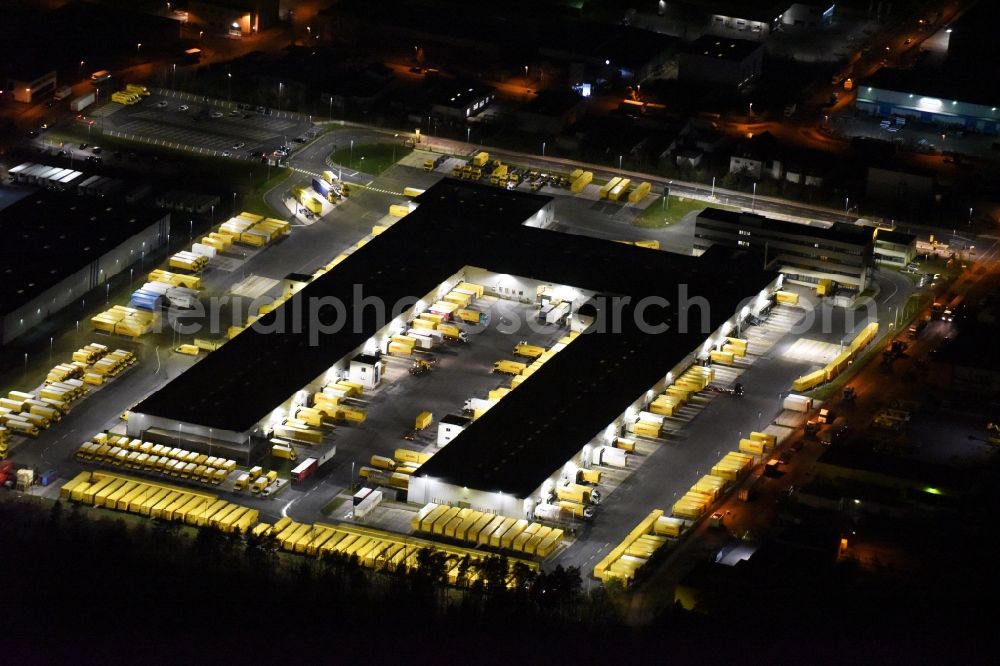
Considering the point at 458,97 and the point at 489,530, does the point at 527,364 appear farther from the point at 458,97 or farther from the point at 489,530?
the point at 458,97

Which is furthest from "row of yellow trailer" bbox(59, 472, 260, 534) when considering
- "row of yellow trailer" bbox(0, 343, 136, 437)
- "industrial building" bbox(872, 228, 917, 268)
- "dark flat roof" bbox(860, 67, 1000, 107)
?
"dark flat roof" bbox(860, 67, 1000, 107)

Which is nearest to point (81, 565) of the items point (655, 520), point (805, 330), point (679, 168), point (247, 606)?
point (247, 606)

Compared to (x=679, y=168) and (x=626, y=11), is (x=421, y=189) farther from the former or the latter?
(x=626, y=11)

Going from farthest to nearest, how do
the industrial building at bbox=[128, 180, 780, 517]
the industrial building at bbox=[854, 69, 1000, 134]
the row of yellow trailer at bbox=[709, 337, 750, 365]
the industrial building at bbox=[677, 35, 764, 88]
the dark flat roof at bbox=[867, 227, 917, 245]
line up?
the industrial building at bbox=[677, 35, 764, 88], the industrial building at bbox=[854, 69, 1000, 134], the dark flat roof at bbox=[867, 227, 917, 245], the row of yellow trailer at bbox=[709, 337, 750, 365], the industrial building at bbox=[128, 180, 780, 517]

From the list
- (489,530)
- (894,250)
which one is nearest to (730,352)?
(894,250)

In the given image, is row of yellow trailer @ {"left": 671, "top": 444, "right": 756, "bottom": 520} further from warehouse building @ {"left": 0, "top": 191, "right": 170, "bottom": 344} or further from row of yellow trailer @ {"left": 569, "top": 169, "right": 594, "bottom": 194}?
warehouse building @ {"left": 0, "top": 191, "right": 170, "bottom": 344}

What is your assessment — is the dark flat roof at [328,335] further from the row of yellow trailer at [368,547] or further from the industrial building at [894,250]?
the industrial building at [894,250]
